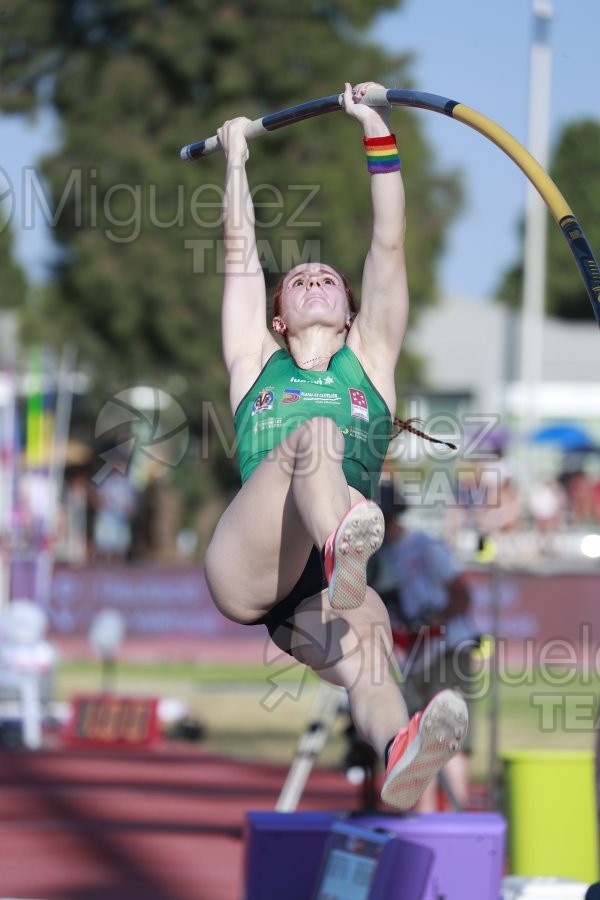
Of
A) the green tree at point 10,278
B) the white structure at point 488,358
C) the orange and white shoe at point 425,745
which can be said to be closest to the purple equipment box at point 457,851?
the orange and white shoe at point 425,745

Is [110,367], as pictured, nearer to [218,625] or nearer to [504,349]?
[218,625]

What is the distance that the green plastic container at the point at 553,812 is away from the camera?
6.06 metres

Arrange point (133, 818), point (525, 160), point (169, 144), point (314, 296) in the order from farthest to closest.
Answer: point (169, 144), point (133, 818), point (314, 296), point (525, 160)

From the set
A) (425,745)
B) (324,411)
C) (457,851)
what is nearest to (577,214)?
(457,851)

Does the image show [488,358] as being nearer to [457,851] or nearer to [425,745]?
[457,851]

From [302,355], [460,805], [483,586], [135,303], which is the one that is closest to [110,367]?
[135,303]

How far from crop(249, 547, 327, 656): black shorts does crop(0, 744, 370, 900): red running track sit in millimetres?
2515

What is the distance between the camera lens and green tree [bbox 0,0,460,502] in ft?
72.4

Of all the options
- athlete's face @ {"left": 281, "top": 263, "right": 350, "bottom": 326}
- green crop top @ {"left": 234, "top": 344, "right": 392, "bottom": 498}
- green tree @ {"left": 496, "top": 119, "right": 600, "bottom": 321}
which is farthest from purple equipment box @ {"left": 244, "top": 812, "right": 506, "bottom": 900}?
green tree @ {"left": 496, "top": 119, "right": 600, "bottom": 321}

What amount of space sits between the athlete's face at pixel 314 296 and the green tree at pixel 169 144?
56.8ft

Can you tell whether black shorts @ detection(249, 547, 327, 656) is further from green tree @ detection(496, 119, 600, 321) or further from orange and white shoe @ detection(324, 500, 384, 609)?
green tree @ detection(496, 119, 600, 321)

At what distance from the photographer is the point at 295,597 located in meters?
4.07

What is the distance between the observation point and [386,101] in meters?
4.18

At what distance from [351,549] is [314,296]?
0.99m
